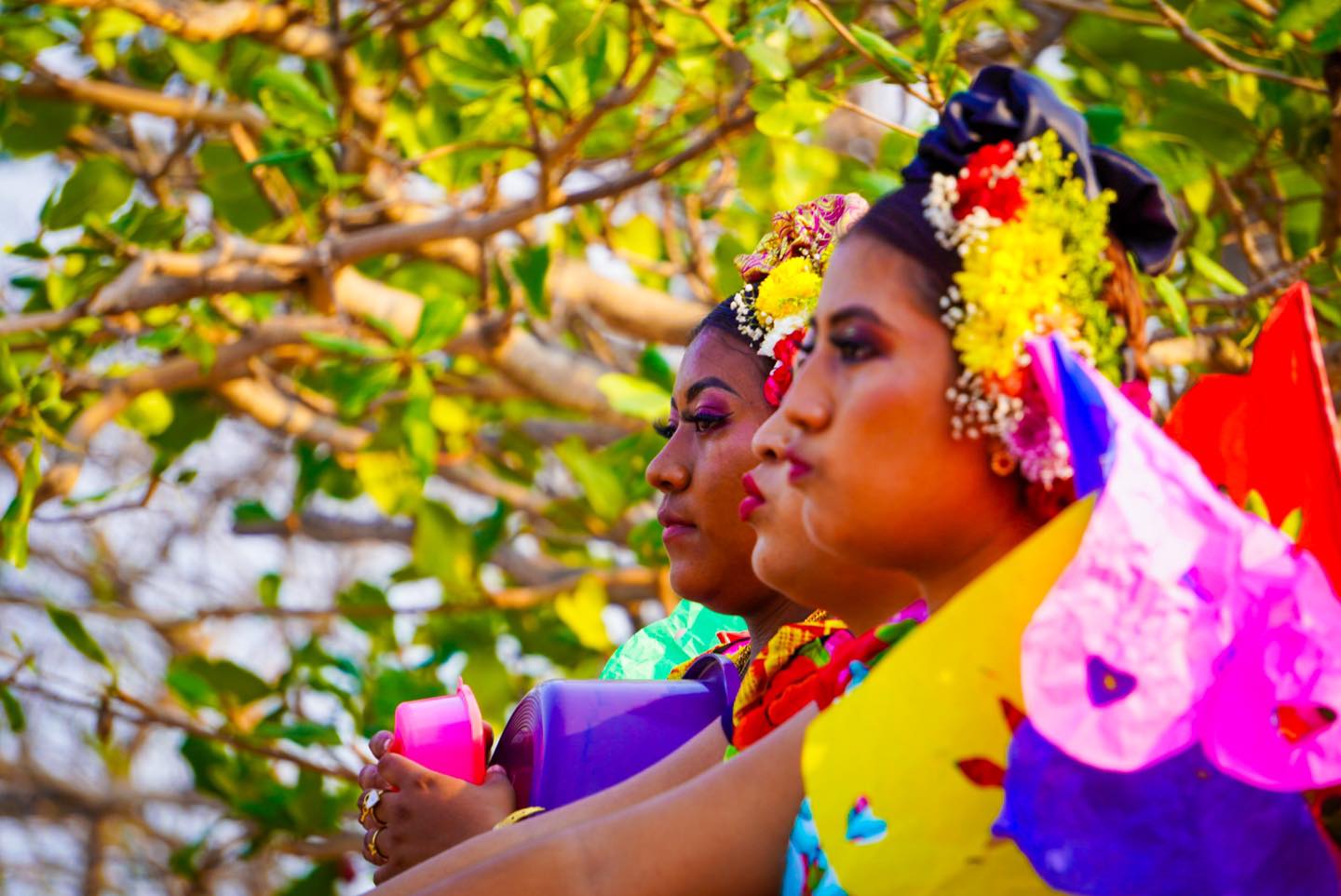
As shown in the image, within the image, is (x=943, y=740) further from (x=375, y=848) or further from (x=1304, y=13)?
(x=1304, y=13)

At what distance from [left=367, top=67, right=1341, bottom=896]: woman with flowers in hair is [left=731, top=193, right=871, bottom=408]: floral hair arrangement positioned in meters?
0.44

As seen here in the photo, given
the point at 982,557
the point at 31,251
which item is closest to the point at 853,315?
the point at 982,557

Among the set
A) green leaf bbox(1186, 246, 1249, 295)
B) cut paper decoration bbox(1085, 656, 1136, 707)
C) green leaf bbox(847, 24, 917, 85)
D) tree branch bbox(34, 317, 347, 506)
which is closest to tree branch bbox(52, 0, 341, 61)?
tree branch bbox(34, 317, 347, 506)

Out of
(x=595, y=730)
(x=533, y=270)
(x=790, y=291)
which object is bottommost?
(x=533, y=270)

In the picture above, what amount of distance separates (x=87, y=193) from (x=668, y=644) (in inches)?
54.2

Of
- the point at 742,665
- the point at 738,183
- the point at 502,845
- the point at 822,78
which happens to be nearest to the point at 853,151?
the point at 738,183

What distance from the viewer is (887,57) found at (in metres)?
2.21

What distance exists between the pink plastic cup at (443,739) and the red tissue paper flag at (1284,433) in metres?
0.82

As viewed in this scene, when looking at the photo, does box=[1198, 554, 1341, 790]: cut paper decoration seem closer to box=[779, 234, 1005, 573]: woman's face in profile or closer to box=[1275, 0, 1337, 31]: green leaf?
box=[779, 234, 1005, 573]: woman's face in profile

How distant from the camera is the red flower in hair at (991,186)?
120cm

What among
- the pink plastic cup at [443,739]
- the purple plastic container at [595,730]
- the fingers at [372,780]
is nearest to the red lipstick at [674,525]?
the purple plastic container at [595,730]

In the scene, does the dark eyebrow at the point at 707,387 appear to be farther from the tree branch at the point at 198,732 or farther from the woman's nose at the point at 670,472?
the tree branch at the point at 198,732

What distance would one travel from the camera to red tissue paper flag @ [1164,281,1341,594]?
4.01 feet

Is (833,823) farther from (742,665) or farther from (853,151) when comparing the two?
(853,151)
